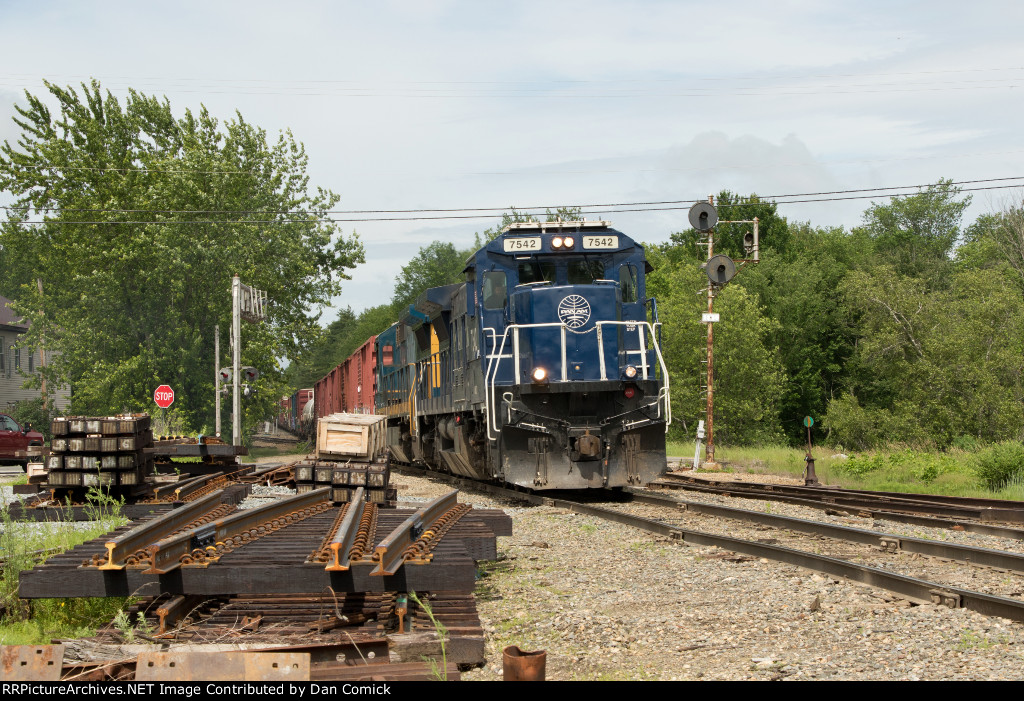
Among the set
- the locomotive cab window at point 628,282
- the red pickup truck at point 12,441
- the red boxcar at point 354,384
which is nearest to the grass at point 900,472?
the locomotive cab window at point 628,282

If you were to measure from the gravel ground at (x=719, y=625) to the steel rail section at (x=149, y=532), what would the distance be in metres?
2.32

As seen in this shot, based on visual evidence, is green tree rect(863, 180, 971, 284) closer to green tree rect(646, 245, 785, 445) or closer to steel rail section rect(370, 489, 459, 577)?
green tree rect(646, 245, 785, 445)

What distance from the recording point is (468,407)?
1479 cm

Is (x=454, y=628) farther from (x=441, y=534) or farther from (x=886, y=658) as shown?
(x=886, y=658)

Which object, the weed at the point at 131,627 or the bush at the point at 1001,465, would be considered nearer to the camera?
the weed at the point at 131,627

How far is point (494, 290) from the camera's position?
46.7 feet

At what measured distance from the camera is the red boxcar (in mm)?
27506

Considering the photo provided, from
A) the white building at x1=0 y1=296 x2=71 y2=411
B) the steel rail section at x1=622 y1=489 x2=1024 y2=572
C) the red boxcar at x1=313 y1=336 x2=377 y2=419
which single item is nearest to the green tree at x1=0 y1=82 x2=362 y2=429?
the red boxcar at x1=313 y1=336 x2=377 y2=419

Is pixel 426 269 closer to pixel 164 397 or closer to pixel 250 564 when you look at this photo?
pixel 164 397

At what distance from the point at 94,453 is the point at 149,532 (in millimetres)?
4856

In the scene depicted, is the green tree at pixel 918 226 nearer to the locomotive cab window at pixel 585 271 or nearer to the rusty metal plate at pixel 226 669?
the locomotive cab window at pixel 585 271

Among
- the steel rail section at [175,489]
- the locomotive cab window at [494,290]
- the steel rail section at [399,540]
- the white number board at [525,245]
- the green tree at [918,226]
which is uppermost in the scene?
Result: the green tree at [918,226]

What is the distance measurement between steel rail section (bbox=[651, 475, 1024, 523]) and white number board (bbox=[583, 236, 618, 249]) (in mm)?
4439

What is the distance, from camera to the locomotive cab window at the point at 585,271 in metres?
14.3
